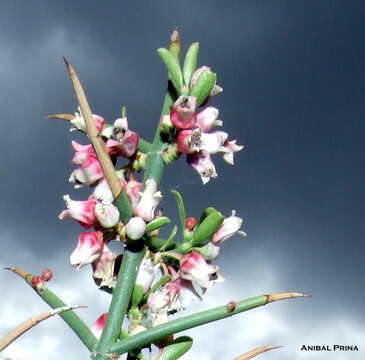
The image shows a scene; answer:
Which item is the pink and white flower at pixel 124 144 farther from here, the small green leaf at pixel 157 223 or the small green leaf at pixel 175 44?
the small green leaf at pixel 175 44

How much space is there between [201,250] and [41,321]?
33.3 inches

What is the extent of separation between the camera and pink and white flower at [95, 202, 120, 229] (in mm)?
2415

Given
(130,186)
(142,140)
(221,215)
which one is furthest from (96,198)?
(221,215)

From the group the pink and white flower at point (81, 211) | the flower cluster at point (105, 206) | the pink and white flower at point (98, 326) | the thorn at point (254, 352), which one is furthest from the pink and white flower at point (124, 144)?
the thorn at point (254, 352)

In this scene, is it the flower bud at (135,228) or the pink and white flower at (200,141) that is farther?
the pink and white flower at (200,141)

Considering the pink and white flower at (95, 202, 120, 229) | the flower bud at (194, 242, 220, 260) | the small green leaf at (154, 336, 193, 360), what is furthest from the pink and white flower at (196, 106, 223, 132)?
the small green leaf at (154, 336, 193, 360)

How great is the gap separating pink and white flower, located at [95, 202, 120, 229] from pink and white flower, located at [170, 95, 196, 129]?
0.49m

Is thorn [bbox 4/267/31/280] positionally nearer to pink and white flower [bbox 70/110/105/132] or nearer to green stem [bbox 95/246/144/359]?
green stem [bbox 95/246/144/359]

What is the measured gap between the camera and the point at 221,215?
2.60 metres

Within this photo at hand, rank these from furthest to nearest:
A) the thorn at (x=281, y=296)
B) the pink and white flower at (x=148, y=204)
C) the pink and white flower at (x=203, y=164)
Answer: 1. the pink and white flower at (x=203, y=164)
2. the pink and white flower at (x=148, y=204)
3. the thorn at (x=281, y=296)

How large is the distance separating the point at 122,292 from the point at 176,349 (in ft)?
1.28

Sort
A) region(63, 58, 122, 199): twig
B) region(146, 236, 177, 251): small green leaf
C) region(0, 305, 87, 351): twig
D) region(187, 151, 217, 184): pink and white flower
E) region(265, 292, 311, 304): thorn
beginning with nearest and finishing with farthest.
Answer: region(0, 305, 87, 351): twig → region(63, 58, 122, 199): twig → region(265, 292, 311, 304): thorn → region(146, 236, 177, 251): small green leaf → region(187, 151, 217, 184): pink and white flower

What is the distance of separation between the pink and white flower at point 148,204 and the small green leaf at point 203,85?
56 cm

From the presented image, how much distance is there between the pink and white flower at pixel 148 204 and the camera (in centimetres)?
241
